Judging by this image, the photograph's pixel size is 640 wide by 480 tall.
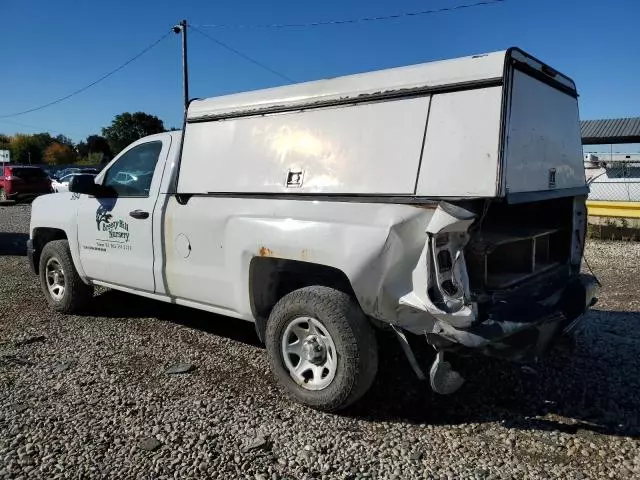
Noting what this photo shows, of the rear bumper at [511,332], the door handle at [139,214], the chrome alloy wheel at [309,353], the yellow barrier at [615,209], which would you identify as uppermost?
the door handle at [139,214]

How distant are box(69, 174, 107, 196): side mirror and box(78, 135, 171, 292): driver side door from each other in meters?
0.10

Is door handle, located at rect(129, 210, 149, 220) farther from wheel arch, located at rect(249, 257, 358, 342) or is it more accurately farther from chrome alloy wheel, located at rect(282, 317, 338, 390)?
chrome alloy wheel, located at rect(282, 317, 338, 390)

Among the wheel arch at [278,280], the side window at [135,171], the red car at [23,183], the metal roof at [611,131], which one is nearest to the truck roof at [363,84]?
the side window at [135,171]

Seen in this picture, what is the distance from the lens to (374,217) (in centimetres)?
334

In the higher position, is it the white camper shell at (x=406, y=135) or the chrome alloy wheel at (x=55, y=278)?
the white camper shell at (x=406, y=135)

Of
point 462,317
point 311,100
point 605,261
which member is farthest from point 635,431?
point 605,261

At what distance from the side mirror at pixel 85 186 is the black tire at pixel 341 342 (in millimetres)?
2749

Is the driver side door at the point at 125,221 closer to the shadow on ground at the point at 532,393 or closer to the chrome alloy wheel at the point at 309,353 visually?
the shadow on ground at the point at 532,393

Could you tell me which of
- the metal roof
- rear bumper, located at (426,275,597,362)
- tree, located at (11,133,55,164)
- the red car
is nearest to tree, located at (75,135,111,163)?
tree, located at (11,133,55,164)

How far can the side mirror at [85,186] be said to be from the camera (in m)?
5.36

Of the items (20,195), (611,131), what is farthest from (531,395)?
(611,131)

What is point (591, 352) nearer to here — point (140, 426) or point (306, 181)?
point (306, 181)

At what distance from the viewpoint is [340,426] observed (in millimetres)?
3531

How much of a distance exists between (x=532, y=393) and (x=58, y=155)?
319 feet
